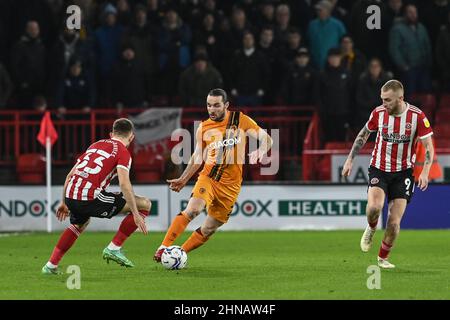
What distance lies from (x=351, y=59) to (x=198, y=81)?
9.43 ft

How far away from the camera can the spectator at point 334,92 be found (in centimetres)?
2083

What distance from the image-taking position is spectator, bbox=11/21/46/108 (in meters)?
21.5

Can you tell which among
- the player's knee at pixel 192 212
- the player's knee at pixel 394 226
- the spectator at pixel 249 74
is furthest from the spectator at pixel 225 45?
the player's knee at pixel 394 226

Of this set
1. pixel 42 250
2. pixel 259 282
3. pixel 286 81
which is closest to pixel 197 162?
pixel 259 282

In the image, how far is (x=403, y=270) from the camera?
12289 mm

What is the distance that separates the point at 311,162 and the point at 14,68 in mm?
5906

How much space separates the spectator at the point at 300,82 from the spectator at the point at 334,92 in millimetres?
194

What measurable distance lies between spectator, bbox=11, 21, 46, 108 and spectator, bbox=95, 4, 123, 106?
3.85ft

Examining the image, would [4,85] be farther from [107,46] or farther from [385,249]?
[385,249]

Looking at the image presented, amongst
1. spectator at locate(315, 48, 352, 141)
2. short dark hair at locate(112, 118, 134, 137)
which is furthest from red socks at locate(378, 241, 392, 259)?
spectator at locate(315, 48, 352, 141)

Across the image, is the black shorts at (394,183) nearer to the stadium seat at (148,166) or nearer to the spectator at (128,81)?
the stadium seat at (148,166)

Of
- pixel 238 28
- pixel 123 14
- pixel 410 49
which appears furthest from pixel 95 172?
pixel 410 49

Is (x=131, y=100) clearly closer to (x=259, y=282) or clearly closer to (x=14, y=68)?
(x=14, y=68)

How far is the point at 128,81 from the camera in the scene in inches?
848
